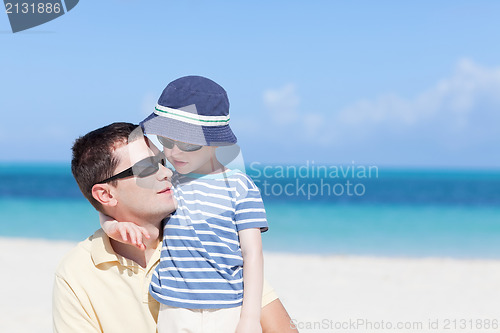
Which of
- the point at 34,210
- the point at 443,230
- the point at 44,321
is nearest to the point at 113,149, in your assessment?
the point at 44,321

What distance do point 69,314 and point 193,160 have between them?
3.16ft

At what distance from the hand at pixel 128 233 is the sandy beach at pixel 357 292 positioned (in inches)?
149

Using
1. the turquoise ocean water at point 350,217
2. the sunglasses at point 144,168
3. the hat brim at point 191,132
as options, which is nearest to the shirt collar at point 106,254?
the sunglasses at point 144,168

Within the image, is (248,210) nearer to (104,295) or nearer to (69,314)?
(104,295)

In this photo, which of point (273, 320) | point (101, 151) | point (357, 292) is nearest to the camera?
point (101, 151)

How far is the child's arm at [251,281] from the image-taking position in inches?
108

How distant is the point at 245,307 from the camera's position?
2.75 m

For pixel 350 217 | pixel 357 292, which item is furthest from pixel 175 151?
pixel 350 217

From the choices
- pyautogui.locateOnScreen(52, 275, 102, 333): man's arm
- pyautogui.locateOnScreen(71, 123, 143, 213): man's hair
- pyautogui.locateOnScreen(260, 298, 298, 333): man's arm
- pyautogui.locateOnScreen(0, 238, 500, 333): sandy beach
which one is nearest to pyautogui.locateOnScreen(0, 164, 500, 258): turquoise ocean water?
pyautogui.locateOnScreen(0, 238, 500, 333): sandy beach

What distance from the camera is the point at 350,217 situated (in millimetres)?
20219

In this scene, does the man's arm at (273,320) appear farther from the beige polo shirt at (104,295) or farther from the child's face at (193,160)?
the child's face at (193,160)

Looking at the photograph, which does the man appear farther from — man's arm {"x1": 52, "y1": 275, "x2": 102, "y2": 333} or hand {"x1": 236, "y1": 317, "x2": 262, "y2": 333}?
hand {"x1": 236, "y1": 317, "x2": 262, "y2": 333}

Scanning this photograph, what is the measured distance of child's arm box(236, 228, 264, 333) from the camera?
274cm

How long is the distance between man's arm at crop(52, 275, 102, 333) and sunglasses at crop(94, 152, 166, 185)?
1.90ft
